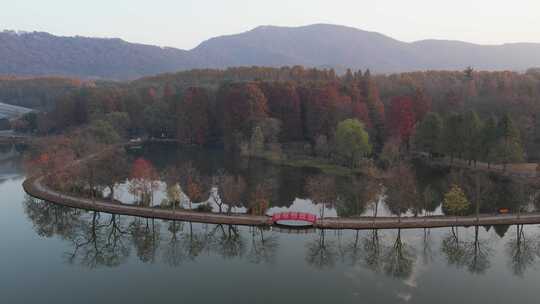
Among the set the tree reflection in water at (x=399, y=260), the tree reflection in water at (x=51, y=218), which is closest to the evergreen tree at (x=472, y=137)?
the tree reflection in water at (x=399, y=260)

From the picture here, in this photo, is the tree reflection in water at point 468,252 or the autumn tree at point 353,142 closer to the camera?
the tree reflection in water at point 468,252

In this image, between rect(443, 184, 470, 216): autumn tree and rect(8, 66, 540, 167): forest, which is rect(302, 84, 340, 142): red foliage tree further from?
rect(443, 184, 470, 216): autumn tree

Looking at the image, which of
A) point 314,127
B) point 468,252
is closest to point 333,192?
point 468,252

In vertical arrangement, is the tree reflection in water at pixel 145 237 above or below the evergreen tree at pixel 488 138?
below

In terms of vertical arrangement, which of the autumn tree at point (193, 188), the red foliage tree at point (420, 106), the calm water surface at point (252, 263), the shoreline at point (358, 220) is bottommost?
the calm water surface at point (252, 263)

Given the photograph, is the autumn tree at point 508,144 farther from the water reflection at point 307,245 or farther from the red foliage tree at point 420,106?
the water reflection at point 307,245

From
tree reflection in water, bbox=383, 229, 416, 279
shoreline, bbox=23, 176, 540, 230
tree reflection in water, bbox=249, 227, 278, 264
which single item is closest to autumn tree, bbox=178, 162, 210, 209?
shoreline, bbox=23, 176, 540, 230

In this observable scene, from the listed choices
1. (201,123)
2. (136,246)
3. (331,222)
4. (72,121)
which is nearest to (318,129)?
(201,123)

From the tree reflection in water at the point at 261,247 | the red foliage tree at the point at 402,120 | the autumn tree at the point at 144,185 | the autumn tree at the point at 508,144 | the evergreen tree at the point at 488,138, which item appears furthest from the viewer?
the red foliage tree at the point at 402,120
